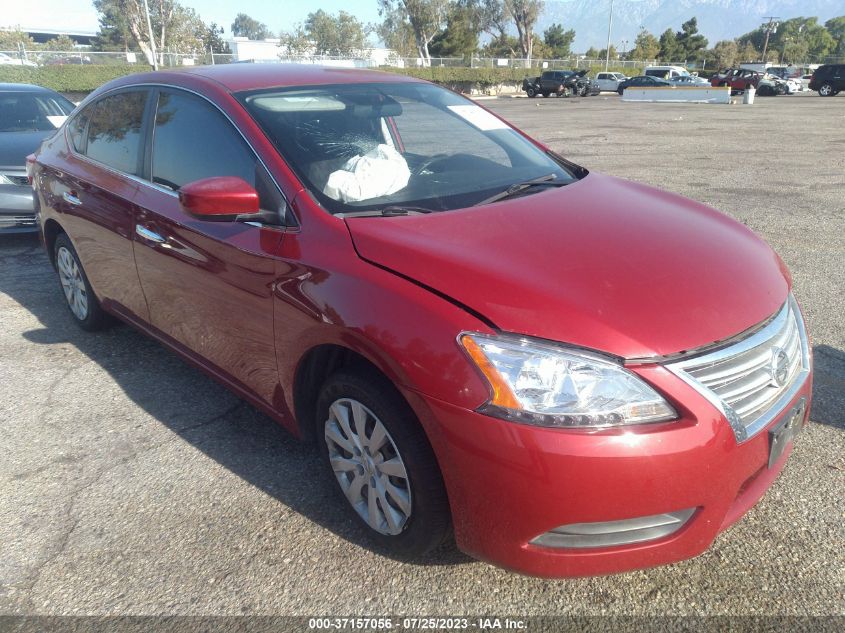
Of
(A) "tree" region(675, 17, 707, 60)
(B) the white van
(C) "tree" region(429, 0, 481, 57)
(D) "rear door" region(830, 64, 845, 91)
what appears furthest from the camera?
(A) "tree" region(675, 17, 707, 60)

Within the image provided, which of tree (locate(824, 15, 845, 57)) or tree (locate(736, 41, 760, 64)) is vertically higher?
tree (locate(824, 15, 845, 57))

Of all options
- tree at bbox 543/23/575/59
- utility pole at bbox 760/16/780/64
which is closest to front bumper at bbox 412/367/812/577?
tree at bbox 543/23/575/59

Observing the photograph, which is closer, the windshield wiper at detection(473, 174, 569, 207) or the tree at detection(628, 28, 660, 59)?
the windshield wiper at detection(473, 174, 569, 207)

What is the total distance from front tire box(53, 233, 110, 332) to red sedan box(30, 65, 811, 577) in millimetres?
996

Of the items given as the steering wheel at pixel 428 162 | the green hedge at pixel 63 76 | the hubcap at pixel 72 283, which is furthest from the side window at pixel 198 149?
the green hedge at pixel 63 76

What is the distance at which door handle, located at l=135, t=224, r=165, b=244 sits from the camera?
10.6ft

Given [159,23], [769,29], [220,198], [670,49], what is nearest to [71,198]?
[220,198]

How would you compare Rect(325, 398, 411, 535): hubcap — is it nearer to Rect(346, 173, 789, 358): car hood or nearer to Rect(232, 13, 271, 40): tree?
Rect(346, 173, 789, 358): car hood

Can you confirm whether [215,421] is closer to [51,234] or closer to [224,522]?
[224,522]

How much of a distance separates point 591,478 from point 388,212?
4.15 feet

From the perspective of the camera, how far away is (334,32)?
76.5m

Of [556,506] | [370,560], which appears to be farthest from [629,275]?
[370,560]

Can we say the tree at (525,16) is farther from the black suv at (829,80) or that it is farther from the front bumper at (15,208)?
the front bumper at (15,208)

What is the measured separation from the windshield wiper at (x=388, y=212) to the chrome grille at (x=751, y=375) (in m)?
1.15
